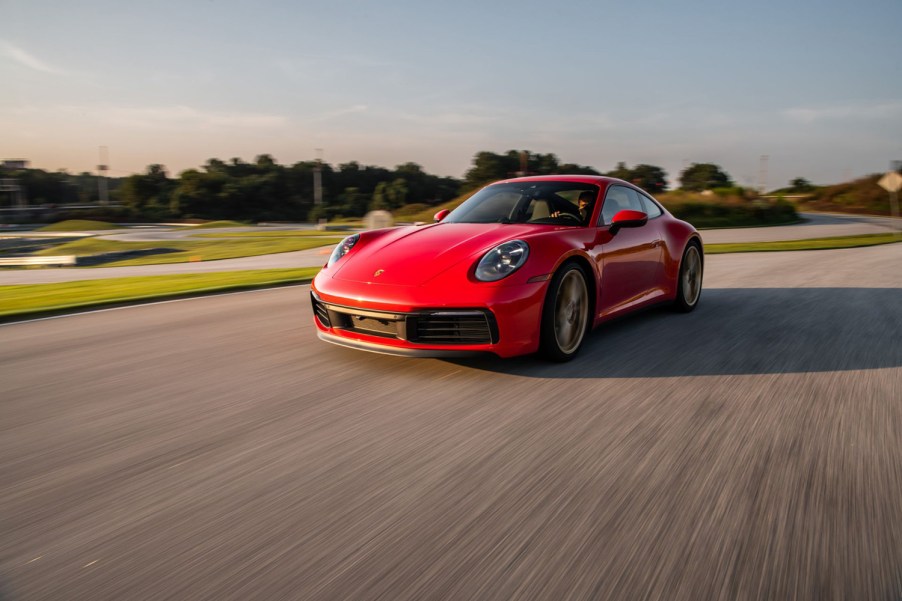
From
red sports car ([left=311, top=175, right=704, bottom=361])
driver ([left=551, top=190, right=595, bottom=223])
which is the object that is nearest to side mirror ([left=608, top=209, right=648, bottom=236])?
red sports car ([left=311, top=175, right=704, bottom=361])

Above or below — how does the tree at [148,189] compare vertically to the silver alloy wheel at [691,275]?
above

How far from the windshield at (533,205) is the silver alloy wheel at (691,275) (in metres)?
1.65

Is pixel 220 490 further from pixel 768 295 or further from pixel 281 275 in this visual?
pixel 281 275

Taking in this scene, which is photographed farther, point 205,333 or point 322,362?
point 205,333

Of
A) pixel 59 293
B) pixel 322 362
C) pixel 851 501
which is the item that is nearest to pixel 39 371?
pixel 322 362

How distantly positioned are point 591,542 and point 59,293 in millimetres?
9942

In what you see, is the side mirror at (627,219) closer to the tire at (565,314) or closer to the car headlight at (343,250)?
the tire at (565,314)

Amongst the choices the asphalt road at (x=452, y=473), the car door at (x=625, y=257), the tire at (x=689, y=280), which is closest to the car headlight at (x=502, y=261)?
the asphalt road at (x=452, y=473)

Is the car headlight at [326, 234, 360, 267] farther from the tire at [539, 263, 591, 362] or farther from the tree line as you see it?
the tree line

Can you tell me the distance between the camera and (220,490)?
8.61ft

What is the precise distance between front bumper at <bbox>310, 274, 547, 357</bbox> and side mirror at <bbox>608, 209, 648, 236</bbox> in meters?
1.17

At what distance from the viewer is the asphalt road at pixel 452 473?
2025 mm

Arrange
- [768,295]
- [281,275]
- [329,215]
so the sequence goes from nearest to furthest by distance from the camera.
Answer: [768,295]
[281,275]
[329,215]

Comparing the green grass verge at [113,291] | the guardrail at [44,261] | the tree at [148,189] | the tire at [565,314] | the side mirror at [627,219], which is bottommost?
the guardrail at [44,261]
